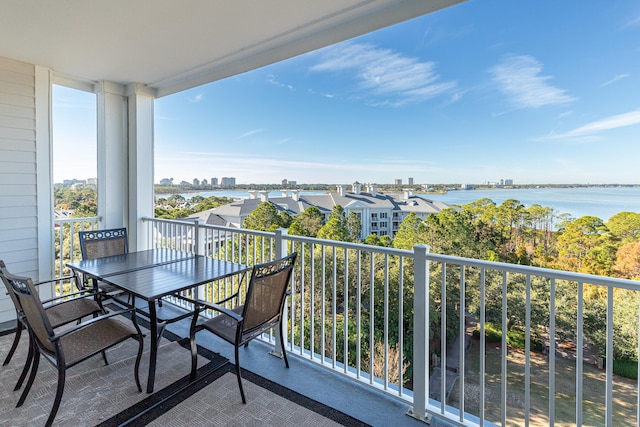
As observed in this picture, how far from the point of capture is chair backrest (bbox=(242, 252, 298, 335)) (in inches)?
77.0

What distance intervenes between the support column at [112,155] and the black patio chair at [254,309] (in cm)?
301

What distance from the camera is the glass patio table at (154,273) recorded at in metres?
2.15

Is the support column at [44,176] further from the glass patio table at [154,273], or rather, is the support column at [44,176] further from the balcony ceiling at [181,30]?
the glass patio table at [154,273]

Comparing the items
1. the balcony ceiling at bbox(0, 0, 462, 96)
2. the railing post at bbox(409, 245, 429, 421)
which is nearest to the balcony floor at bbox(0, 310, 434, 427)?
the railing post at bbox(409, 245, 429, 421)

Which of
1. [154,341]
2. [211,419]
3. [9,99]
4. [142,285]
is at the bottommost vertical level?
[211,419]

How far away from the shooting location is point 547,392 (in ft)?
20.0

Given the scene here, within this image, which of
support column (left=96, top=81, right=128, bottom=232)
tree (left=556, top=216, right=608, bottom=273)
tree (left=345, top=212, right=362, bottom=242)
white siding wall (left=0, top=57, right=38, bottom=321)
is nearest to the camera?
white siding wall (left=0, top=57, right=38, bottom=321)

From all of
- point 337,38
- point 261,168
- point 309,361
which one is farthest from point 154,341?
point 261,168

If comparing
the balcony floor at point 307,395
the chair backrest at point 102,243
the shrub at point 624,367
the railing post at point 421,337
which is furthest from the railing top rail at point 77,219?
the shrub at point 624,367

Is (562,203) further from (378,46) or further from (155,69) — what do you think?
(378,46)

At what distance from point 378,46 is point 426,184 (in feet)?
19.0

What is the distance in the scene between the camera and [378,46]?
33.6 feet

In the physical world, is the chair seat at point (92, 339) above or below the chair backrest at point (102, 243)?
below

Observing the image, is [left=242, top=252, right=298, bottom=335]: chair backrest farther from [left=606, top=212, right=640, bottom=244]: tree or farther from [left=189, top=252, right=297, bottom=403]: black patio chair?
[left=606, top=212, right=640, bottom=244]: tree
